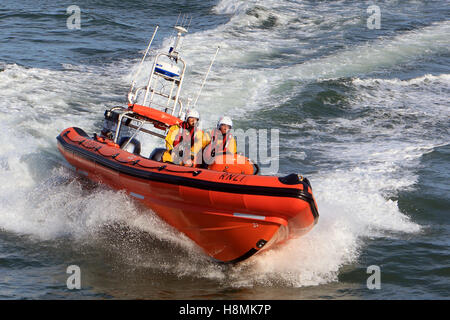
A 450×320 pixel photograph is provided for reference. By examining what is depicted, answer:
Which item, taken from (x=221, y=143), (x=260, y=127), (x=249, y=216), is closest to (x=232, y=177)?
(x=249, y=216)

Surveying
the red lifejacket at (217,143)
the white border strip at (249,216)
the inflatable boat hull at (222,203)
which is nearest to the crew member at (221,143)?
the red lifejacket at (217,143)

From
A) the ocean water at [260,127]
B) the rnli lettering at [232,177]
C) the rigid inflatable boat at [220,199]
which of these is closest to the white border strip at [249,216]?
the rigid inflatable boat at [220,199]

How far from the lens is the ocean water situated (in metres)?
4.98

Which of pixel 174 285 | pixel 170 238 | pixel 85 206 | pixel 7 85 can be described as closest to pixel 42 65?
pixel 7 85

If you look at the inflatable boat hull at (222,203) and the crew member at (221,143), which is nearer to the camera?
the inflatable boat hull at (222,203)

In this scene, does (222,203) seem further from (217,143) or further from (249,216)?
(217,143)

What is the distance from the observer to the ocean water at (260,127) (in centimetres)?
498

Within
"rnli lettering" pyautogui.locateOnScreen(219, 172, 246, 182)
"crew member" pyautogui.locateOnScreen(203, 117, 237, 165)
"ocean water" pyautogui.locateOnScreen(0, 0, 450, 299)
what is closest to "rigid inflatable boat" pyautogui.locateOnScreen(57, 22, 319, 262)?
"rnli lettering" pyautogui.locateOnScreen(219, 172, 246, 182)

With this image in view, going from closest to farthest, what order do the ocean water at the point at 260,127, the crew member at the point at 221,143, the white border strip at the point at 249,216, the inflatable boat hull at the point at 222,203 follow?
the inflatable boat hull at the point at 222,203 → the white border strip at the point at 249,216 → the ocean water at the point at 260,127 → the crew member at the point at 221,143

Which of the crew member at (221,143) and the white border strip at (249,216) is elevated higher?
the crew member at (221,143)

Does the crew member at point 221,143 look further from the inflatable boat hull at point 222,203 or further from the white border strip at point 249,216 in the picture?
the white border strip at point 249,216

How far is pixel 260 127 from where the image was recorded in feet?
31.6

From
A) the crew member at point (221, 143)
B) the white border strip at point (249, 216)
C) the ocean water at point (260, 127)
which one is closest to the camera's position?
the white border strip at point (249, 216)
